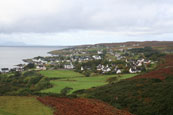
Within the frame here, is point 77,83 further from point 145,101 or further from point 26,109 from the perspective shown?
point 26,109

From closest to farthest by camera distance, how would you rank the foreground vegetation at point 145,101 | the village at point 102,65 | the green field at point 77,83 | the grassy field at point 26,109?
the grassy field at point 26,109, the foreground vegetation at point 145,101, the green field at point 77,83, the village at point 102,65

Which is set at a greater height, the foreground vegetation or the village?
the foreground vegetation

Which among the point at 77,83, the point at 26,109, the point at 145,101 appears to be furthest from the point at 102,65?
the point at 26,109

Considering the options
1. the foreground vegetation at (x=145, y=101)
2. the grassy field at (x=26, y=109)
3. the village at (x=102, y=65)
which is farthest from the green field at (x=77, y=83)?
the grassy field at (x=26, y=109)

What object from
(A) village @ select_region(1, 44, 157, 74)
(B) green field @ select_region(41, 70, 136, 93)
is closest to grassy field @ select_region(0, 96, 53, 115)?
(B) green field @ select_region(41, 70, 136, 93)

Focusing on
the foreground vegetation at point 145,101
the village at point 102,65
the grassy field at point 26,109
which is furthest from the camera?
the village at point 102,65

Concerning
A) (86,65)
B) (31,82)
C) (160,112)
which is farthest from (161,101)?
(86,65)

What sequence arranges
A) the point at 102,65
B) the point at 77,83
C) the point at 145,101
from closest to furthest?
1. the point at 145,101
2. the point at 77,83
3. the point at 102,65

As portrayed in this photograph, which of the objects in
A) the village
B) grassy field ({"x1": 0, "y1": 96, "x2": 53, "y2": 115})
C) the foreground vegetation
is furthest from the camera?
the village

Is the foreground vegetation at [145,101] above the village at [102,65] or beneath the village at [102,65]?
above

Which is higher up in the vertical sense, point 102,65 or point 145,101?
point 145,101

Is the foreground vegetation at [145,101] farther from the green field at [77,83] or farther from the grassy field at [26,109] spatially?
the green field at [77,83]

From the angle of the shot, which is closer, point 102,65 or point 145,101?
point 145,101

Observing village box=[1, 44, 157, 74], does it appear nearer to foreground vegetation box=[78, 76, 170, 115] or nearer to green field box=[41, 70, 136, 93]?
green field box=[41, 70, 136, 93]
